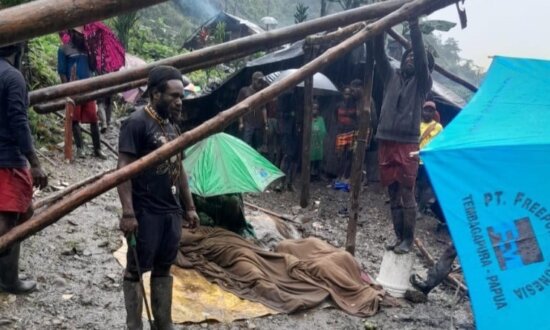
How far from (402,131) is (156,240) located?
104 inches

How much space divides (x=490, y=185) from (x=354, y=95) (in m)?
6.80

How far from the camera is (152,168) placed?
332cm

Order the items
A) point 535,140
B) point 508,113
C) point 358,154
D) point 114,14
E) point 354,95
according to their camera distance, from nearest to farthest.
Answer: point 114,14 < point 535,140 < point 508,113 < point 358,154 < point 354,95

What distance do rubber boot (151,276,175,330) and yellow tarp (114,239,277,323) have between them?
1.63 ft

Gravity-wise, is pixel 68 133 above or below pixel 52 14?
below

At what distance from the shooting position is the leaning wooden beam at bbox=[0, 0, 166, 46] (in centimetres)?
145

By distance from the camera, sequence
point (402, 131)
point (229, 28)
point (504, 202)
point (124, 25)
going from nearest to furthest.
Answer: point (504, 202) → point (402, 131) → point (124, 25) → point (229, 28)

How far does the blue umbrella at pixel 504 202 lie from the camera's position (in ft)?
8.52

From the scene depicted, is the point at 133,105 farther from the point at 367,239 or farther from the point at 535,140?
the point at 535,140

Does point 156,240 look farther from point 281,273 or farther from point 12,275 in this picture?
point 281,273

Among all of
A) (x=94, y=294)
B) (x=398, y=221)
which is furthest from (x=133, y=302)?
(x=398, y=221)

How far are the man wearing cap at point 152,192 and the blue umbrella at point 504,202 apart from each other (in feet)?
5.21

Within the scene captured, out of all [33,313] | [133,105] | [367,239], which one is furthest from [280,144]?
[33,313]

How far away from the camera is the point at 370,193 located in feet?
31.1
